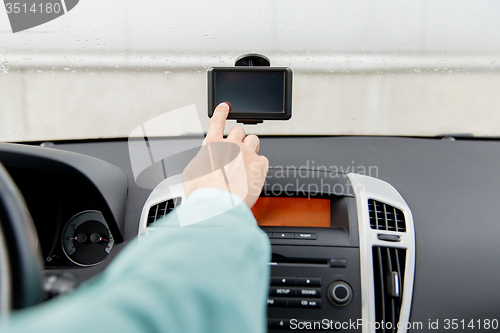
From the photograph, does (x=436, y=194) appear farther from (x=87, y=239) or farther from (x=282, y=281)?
(x=87, y=239)

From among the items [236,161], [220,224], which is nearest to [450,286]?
[236,161]

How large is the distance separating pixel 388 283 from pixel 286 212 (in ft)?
1.38

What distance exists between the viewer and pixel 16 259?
0.35m

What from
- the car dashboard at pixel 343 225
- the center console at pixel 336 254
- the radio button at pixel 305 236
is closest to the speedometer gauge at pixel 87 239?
the car dashboard at pixel 343 225

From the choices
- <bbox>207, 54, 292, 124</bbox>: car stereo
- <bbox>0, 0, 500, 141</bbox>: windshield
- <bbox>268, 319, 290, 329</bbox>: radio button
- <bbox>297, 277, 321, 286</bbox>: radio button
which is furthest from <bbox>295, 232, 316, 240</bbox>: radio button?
<bbox>0, 0, 500, 141</bbox>: windshield

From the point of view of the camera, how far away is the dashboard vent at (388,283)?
119 centimetres

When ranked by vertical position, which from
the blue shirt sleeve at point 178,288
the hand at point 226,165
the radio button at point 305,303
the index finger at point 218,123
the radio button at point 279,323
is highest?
the index finger at point 218,123

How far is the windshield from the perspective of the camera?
1.65 m

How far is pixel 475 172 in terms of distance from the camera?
1424 millimetres

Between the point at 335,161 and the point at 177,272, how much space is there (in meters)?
1.15

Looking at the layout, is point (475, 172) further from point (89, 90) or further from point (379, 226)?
point (89, 90)

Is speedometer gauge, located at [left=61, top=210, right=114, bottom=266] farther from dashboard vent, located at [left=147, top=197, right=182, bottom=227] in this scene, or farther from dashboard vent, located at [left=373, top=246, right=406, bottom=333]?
dashboard vent, located at [left=373, top=246, right=406, bottom=333]

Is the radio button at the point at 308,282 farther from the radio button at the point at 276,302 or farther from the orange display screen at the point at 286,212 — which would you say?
the orange display screen at the point at 286,212

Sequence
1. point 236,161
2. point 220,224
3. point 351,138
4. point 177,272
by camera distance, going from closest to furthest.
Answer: point 177,272, point 220,224, point 236,161, point 351,138
